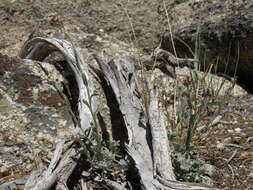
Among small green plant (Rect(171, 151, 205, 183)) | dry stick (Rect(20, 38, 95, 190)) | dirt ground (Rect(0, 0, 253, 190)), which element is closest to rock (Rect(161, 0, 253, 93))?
dirt ground (Rect(0, 0, 253, 190))

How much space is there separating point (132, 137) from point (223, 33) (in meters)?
1.66

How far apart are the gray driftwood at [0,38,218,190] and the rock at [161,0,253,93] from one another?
2.63ft

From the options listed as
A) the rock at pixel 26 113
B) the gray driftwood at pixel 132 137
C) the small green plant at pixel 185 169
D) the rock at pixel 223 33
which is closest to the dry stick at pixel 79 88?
the gray driftwood at pixel 132 137

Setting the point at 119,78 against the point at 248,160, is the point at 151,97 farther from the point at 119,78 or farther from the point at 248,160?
the point at 248,160

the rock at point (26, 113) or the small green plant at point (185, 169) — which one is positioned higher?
the rock at point (26, 113)

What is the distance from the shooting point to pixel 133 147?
267cm

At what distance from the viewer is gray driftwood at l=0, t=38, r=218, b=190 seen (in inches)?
96.9

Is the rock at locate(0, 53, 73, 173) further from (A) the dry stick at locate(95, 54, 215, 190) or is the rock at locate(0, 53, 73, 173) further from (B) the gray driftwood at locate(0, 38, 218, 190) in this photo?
(A) the dry stick at locate(95, 54, 215, 190)

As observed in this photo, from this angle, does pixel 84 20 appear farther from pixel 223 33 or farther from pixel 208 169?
pixel 208 169

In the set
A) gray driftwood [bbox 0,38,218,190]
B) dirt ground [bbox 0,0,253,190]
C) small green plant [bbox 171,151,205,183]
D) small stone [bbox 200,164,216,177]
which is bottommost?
small stone [bbox 200,164,216,177]

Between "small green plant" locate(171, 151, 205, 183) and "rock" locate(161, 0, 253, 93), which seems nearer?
"small green plant" locate(171, 151, 205, 183)

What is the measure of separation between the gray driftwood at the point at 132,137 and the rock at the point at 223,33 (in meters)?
0.80

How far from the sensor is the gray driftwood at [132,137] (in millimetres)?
2461

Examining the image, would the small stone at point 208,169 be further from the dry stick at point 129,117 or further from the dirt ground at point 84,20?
the dirt ground at point 84,20
